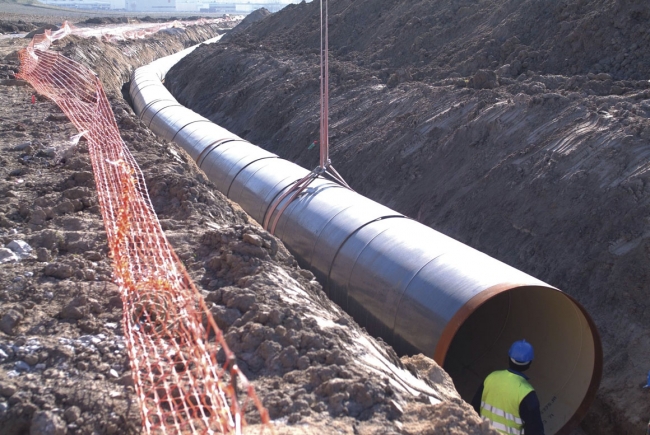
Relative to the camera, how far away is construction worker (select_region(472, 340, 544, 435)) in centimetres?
421

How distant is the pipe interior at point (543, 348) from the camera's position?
18.2ft

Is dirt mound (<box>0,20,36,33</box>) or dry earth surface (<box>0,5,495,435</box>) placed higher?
dirt mound (<box>0,20,36,33</box>)

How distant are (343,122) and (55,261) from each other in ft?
27.5

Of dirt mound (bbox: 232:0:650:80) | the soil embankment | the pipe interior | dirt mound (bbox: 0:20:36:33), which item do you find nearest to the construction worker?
the pipe interior

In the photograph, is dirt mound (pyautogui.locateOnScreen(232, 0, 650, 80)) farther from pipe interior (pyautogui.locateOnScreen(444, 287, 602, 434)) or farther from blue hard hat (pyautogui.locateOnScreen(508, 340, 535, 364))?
blue hard hat (pyautogui.locateOnScreen(508, 340, 535, 364))

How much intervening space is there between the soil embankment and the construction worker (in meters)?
2.50

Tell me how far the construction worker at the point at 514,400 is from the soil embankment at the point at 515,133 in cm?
250

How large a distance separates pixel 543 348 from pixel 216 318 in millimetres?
3468

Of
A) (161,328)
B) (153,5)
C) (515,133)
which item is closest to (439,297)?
(161,328)

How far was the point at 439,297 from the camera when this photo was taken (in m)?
5.22

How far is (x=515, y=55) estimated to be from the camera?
483 inches

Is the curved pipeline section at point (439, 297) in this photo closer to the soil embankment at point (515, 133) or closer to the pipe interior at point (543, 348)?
the pipe interior at point (543, 348)

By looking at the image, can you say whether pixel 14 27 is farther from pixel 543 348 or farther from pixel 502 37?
pixel 543 348

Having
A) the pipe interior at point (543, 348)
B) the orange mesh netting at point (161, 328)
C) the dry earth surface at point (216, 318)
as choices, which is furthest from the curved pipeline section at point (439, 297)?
the orange mesh netting at point (161, 328)
